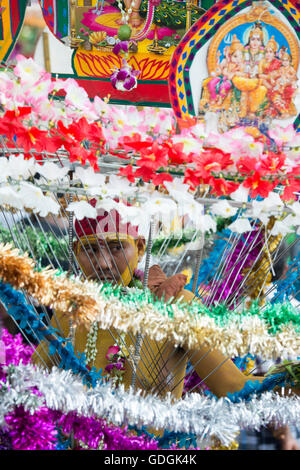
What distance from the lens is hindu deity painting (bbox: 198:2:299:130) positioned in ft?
9.71

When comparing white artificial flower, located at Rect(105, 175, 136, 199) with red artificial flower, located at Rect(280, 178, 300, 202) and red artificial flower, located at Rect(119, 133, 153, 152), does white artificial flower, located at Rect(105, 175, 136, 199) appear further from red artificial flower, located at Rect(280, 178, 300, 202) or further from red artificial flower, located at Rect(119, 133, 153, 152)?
red artificial flower, located at Rect(280, 178, 300, 202)

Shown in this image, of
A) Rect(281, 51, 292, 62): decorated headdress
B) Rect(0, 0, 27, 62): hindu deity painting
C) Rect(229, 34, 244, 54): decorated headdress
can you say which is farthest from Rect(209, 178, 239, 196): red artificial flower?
Rect(0, 0, 27, 62): hindu deity painting

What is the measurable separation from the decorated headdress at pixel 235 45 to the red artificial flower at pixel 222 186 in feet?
7.61

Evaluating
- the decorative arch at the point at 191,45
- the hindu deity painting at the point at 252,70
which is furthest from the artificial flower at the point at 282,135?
the hindu deity painting at the point at 252,70

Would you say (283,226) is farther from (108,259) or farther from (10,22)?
(10,22)

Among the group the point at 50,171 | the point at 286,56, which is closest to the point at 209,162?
A: the point at 50,171

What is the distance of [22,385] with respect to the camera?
0.86 m

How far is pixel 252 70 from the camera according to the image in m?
3.31

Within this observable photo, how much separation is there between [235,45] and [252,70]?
29cm

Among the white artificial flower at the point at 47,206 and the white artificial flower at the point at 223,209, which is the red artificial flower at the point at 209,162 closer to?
the white artificial flower at the point at 223,209

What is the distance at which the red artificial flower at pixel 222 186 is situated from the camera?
2.99 feet
